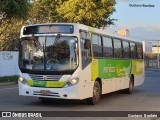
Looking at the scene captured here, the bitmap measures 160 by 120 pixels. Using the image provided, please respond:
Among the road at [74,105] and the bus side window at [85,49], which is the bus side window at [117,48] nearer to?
the road at [74,105]

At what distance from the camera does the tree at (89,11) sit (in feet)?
139

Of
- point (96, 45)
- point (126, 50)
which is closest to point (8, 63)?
point (126, 50)

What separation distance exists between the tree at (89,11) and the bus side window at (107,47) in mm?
24644

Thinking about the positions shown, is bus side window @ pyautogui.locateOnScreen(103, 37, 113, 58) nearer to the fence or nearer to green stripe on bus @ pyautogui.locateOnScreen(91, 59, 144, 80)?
green stripe on bus @ pyautogui.locateOnScreen(91, 59, 144, 80)

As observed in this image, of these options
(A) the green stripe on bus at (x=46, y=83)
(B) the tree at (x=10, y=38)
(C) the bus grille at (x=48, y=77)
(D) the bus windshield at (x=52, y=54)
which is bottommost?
(A) the green stripe on bus at (x=46, y=83)

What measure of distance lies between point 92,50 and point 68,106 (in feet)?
7.21

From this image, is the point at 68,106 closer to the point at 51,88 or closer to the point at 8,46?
the point at 51,88

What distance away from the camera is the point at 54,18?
46406 millimetres

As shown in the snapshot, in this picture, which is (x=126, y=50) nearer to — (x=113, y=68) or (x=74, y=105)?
(x=113, y=68)

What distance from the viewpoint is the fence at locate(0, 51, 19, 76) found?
103ft

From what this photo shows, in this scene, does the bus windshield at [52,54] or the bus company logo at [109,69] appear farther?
the bus company logo at [109,69]

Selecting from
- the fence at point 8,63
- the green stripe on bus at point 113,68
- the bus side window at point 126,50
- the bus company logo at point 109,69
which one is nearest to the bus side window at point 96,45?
the green stripe on bus at point 113,68

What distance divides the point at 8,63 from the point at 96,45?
16.9 metres

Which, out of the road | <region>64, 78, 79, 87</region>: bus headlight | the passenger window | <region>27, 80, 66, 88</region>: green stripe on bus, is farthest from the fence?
<region>64, 78, 79, 87</region>: bus headlight
